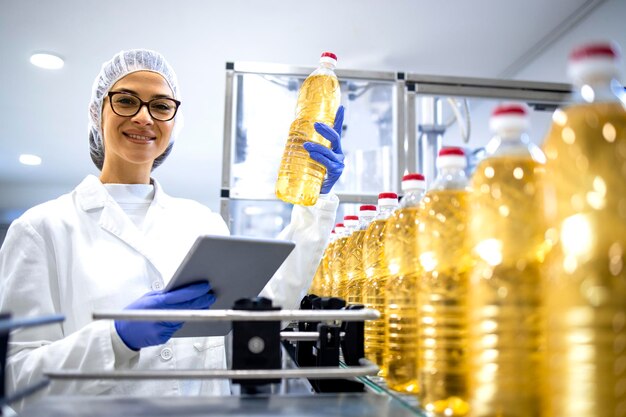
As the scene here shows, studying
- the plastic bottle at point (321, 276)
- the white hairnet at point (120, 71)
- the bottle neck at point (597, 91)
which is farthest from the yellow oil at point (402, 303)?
the white hairnet at point (120, 71)

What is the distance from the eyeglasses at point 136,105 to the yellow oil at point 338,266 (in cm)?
65

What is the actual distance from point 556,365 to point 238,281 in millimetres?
576

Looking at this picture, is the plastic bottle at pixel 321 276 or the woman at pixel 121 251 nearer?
the woman at pixel 121 251

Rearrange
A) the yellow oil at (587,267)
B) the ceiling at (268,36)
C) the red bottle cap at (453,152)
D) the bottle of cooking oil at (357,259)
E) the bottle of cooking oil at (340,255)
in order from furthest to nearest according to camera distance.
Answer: the ceiling at (268,36) → the bottle of cooking oil at (340,255) → the bottle of cooking oil at (357,259) → the red bottle cap at (453,152) → the yellow oil at (587,267)

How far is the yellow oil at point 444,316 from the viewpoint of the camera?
573 mm

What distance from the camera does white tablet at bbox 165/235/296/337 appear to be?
72cm

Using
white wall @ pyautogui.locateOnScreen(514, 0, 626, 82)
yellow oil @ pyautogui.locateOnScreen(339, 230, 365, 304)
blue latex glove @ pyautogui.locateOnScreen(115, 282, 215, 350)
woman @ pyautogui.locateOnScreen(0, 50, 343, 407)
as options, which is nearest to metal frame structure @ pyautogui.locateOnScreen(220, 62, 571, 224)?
white wall @ pyautogui.locateOnScreen(514, 0, 626, 82)

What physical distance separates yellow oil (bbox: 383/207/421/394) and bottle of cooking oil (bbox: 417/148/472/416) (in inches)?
3.7

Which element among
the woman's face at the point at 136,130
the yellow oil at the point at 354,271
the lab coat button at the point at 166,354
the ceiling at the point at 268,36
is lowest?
the lab coat button at the point at 166,354

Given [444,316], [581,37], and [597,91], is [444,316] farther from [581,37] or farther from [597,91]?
[581,37]

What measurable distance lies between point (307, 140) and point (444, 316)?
0.84 metres

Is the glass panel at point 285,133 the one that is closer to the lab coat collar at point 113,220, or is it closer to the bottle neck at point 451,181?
the lab coat collar at point 113,220

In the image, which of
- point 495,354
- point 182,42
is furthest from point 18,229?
point 182,42

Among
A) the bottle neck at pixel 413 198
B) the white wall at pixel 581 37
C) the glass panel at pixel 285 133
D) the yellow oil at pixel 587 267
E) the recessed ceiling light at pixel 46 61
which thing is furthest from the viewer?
the recessed ceiling light at pixel 46 61
